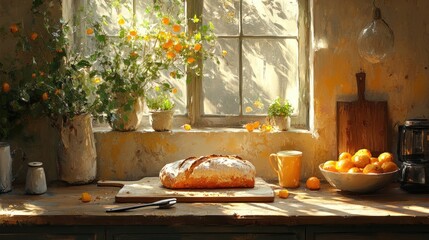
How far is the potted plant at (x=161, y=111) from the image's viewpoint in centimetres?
307

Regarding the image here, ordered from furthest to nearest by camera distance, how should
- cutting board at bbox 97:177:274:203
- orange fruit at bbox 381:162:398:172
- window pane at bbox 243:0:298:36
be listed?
window pane at bbox 243:0:298:36 < orange fruit at bbox 381:162:398:172 < cutting board at bbox 97:177:274:203

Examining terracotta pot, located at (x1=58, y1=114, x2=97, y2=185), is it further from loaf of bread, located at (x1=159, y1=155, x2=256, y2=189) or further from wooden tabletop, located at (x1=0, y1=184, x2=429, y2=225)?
→ loaf of bread, located at (x1=159, y1=155, x2=256, y2=189)

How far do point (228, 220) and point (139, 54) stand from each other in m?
1.14

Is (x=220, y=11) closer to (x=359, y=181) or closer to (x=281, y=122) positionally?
(x=281, y=122)

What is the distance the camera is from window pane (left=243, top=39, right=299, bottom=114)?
3203 mm

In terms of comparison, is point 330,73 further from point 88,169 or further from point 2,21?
point 2,21

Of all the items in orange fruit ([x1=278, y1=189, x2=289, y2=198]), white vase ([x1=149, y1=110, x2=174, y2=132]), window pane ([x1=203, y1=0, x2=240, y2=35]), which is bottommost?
orange fruit ([x1=278, y1=189, x2=289, y2=198])

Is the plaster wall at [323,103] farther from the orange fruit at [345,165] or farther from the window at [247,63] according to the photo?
the orange fruit at [345,165]

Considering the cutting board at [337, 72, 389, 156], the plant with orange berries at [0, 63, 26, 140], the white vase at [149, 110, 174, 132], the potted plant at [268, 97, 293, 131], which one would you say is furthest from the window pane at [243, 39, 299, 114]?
the plant with orange berries at [0, 63, 26, 140]

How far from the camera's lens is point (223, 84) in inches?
127

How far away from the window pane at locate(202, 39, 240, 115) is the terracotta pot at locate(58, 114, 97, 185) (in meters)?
0.64

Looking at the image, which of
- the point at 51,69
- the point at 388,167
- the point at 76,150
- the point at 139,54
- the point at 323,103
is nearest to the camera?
the point at 388,167

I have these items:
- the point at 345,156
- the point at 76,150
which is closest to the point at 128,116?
the point at 76,150

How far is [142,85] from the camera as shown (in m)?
3.12
